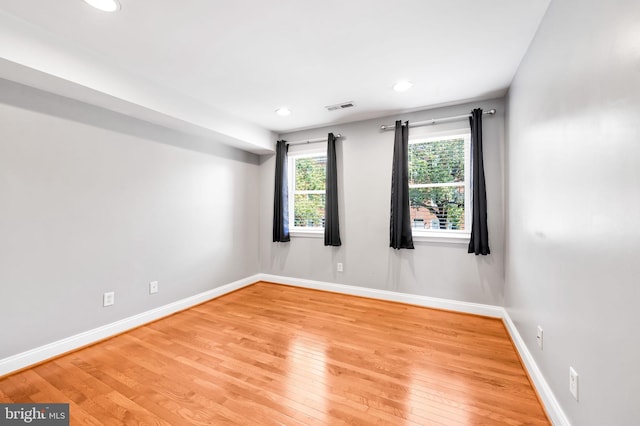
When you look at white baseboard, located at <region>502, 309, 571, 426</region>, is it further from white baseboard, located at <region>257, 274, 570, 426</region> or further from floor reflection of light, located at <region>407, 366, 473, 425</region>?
floor reflection of light, located at <region>407, 366, 473, 425</region>

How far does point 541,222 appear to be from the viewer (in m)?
1.74

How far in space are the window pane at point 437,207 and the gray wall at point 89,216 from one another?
2762 millimetres

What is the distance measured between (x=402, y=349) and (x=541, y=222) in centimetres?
146

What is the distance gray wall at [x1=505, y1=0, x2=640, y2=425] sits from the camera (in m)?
0.91

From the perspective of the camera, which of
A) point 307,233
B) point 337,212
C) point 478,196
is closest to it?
point 478,196

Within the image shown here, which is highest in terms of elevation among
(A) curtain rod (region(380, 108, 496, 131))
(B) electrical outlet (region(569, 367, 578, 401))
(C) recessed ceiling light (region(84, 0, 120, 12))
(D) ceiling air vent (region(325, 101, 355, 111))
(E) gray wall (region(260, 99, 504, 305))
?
(D) ceiling air vent (region(325, 101, 355, 111))

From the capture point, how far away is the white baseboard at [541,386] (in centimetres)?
141

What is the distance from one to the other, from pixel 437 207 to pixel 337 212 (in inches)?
51.6

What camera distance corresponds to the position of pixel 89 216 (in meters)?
2.43

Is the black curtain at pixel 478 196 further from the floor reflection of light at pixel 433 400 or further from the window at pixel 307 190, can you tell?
the window at pixel 307 190

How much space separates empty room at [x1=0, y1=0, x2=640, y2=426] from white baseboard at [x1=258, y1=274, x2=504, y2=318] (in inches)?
1.1

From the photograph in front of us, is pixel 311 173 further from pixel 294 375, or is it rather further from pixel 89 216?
pixel 294 375

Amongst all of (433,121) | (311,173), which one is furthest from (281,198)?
(433,121)

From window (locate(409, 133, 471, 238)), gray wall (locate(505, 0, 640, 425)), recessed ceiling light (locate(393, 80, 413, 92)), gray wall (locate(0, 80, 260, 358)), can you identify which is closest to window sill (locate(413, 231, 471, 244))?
window (locate(409, 133, 471, 238))
